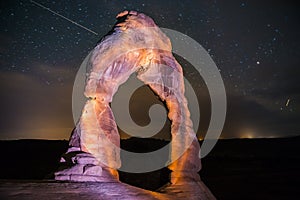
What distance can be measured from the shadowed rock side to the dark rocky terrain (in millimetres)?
1291

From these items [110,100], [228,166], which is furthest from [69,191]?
[228,166]

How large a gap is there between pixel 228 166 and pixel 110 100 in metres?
24.1

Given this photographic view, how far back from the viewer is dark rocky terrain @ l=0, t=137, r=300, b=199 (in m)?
19.8

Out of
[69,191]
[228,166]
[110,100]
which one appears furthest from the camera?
[228,166]

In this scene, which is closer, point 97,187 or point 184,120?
point 97,187

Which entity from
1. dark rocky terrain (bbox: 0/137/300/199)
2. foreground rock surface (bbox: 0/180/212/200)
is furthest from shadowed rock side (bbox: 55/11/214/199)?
dark rocky terrain (bbox: 0/137/300/199)

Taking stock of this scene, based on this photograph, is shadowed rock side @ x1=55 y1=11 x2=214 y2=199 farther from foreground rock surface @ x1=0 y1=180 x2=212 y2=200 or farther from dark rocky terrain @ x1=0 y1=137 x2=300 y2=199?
dark rocky terrain @ x1=0 y1=137 x2=300 y2=199

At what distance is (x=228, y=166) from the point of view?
99.9 feet

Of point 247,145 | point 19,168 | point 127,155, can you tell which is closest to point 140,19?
point 127,155

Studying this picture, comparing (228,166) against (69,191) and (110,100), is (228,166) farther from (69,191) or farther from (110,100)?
(69,191)

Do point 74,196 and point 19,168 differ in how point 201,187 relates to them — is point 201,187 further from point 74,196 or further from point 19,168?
point 19,168

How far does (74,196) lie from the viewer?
19.0 ft

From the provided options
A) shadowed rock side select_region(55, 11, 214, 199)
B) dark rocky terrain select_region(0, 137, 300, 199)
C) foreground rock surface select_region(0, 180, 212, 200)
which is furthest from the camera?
dark rocky terrain select_region(0, 137, 300, 199)

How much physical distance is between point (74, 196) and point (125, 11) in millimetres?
7623
